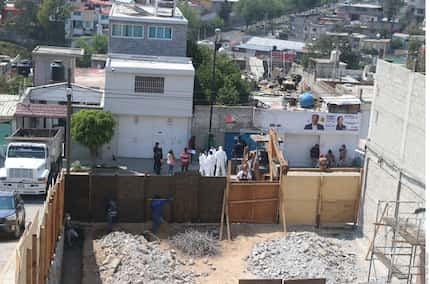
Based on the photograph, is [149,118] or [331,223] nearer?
[331,223]

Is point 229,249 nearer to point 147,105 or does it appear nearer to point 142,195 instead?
point 142,195

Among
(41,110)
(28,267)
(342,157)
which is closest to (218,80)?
(342,157)

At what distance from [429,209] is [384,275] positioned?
51.0 feet

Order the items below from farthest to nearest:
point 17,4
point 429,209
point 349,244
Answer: point 17,4, point 349,244, point 429,209

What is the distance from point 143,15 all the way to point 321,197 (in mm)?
17132

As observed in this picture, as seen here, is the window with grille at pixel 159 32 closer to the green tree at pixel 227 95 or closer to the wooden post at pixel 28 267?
the green tree at pixel 227 95

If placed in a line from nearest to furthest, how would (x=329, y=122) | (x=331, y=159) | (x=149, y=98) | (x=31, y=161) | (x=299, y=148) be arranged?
1. (x=31, y=161)
2. (x=331, y=159)
3. (x=149, y=98)
4. (x=329, y=122)
5. (x=299, y=148)

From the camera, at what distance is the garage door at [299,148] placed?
30.2 metres

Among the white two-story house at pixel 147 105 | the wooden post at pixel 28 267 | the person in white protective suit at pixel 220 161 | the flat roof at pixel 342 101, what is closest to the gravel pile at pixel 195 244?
the person in white protective suit at pixel 220 161

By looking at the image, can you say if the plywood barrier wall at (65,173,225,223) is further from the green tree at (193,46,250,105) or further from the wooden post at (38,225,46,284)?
the green tree at (193,46,250,105)

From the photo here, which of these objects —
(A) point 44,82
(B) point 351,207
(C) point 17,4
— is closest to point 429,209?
(B) point 351,207

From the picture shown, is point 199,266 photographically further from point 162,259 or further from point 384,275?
point 384,275

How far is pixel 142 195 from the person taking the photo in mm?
20109

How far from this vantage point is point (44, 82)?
114ft
